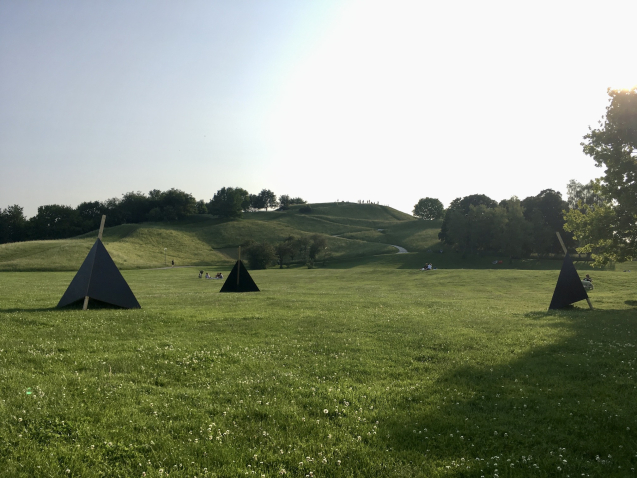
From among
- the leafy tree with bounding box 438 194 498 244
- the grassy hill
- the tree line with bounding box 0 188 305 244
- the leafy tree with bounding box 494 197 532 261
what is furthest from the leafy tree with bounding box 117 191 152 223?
the leafy tree with bounding box 494 197 532 261

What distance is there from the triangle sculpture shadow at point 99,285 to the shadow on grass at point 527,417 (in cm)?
1479

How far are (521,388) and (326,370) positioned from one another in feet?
15.4

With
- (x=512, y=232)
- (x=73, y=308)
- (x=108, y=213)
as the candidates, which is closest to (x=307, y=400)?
(x=73, y=308)

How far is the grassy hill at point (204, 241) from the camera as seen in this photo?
292ft

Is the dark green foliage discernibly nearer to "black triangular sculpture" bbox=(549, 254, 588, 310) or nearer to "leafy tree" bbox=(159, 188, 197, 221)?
"leafy tree" bbox=(159, 188, 197, 221)

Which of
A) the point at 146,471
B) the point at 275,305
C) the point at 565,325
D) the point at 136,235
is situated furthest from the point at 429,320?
the point at 136,235

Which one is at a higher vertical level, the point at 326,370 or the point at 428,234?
the point at 428,234

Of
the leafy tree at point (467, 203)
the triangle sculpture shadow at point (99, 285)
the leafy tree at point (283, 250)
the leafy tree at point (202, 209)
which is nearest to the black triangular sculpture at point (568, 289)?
the triangle sculpture shadow at point (99, 285)

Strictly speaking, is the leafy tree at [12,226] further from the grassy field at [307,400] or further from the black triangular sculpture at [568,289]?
the black triangular sculpture at [568,289]

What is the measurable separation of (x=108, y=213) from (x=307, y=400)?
175975 mm

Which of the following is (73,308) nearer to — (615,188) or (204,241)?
(615,188)

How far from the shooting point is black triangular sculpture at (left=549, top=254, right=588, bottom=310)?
25734mm

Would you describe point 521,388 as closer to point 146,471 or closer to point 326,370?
point 326,370

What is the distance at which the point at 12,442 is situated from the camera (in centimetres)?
645
